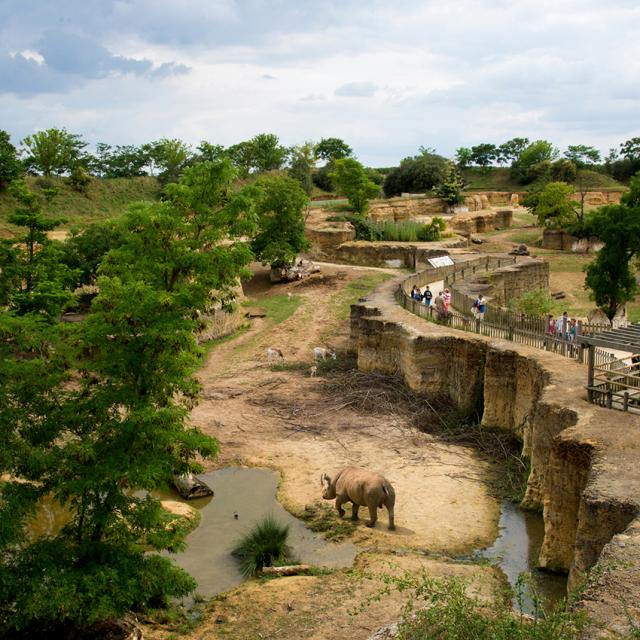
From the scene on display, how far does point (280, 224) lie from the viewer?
42.1m

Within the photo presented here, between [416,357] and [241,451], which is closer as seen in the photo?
[241,451]

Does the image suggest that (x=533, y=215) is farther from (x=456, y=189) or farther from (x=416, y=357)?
(x=416, y=357)

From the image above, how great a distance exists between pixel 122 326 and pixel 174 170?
57.0 m

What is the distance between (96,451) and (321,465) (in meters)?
9.32

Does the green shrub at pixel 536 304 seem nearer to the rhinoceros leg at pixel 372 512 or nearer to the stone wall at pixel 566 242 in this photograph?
the rhinoceros leg at pixel 372 512

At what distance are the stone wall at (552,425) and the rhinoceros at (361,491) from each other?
127 inches

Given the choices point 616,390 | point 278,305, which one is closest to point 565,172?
point 278,305

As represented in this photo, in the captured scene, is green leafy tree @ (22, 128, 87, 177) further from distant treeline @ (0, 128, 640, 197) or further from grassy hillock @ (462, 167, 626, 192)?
grassy hillock @ (462, 167, 626, 192)

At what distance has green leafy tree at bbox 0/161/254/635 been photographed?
10906mm

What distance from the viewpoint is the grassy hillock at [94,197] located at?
54.7 m

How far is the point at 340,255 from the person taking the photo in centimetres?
4875

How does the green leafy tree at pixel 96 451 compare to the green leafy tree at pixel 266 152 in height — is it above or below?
below

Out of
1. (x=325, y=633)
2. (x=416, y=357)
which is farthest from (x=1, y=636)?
(x=416, y=357)

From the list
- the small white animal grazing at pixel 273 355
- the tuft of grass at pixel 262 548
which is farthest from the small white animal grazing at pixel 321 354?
the tuft of grass at pixel 262 548
